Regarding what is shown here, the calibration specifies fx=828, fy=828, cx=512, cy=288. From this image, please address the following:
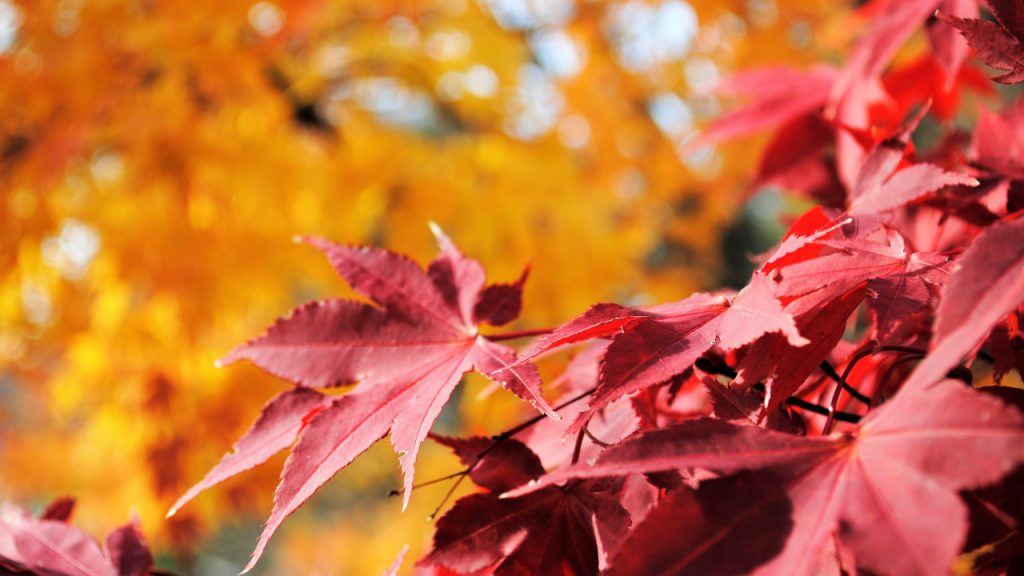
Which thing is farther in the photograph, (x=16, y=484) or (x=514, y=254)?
(x=16, y=484)

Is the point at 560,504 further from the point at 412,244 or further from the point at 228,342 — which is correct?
the point at 228,342

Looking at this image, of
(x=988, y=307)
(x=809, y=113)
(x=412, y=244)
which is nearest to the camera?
(x=988, y=307)

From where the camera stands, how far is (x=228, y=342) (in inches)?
103

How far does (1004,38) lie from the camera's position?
1.27 ft

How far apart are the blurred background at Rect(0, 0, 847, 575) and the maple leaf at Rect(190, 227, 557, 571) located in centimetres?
131

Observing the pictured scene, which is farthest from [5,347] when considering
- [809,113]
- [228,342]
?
[809,113]

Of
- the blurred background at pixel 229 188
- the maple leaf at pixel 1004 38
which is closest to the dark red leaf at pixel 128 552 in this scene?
the maple leaf at pixel 1004 38

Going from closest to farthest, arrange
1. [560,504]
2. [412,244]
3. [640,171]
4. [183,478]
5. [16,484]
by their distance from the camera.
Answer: [560,504], [412,244], [183,478], [16,484], [640,171]

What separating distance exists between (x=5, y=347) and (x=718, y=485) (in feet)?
8.81

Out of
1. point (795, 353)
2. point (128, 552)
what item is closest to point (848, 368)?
point (795, 353)

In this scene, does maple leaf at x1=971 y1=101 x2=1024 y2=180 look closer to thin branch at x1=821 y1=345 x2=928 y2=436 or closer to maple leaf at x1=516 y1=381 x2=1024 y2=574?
thin branch at x1=821 y1=345 x2=928 y2=436

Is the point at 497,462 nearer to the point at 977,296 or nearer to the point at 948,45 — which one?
the point at 977,296

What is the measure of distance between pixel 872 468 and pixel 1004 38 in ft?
0.75

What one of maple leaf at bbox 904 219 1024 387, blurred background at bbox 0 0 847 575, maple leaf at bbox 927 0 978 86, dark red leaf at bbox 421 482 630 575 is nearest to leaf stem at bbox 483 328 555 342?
dark red leaf at bbox 421 482 630 575
